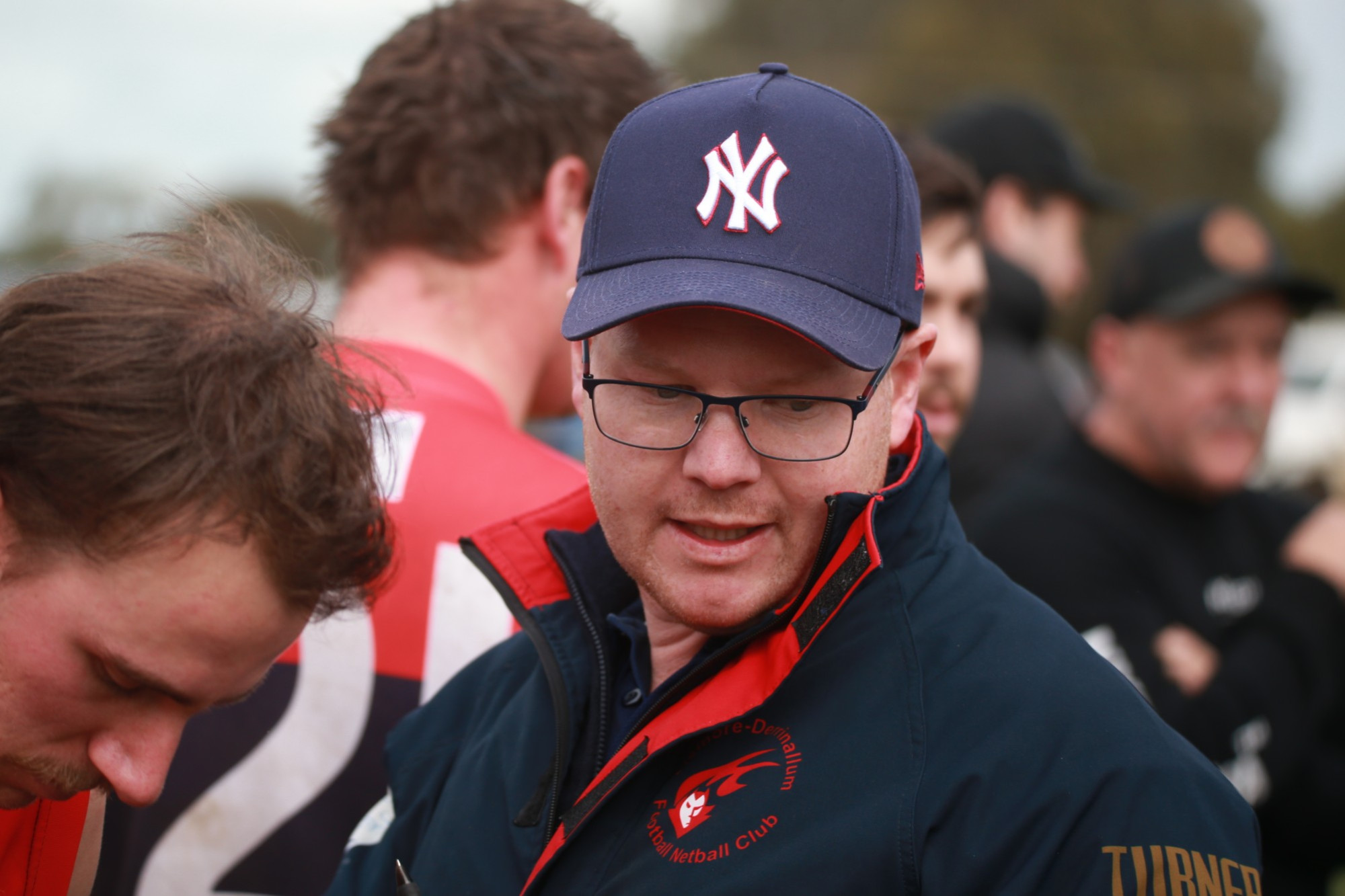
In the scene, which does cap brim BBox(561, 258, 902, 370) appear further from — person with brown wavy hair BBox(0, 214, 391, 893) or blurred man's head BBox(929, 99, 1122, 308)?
blurred man's head BBox(929, 99, 1122, 308)

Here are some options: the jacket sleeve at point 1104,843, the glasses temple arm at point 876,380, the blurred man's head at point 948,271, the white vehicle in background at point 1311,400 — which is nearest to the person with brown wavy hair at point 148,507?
the glasses temple arm at point 876,380

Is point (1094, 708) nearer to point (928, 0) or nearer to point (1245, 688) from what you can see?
point (1245, 688)

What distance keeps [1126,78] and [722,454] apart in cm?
4327

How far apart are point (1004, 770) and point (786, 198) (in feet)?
2.63

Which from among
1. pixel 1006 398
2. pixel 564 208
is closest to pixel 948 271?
pixel 564 208

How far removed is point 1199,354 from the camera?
3.88m

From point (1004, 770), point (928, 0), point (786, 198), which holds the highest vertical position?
point (786, 198)

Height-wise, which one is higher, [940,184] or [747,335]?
[747,335]

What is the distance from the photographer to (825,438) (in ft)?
5.57

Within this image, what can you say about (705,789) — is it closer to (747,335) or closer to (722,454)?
(722,454)

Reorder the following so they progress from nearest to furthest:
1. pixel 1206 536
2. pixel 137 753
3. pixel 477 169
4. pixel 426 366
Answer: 1. pixel 137 753
2. pixel 426 366
3. pixel 477 169
4. pixel 1206 536

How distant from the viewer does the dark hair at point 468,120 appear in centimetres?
271

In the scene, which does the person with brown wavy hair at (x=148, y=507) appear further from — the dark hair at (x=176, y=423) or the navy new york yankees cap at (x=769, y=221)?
the navy new york yankees cap at (x=769, y=221)

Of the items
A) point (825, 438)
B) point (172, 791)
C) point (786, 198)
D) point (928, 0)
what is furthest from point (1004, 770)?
point (928, 0)
